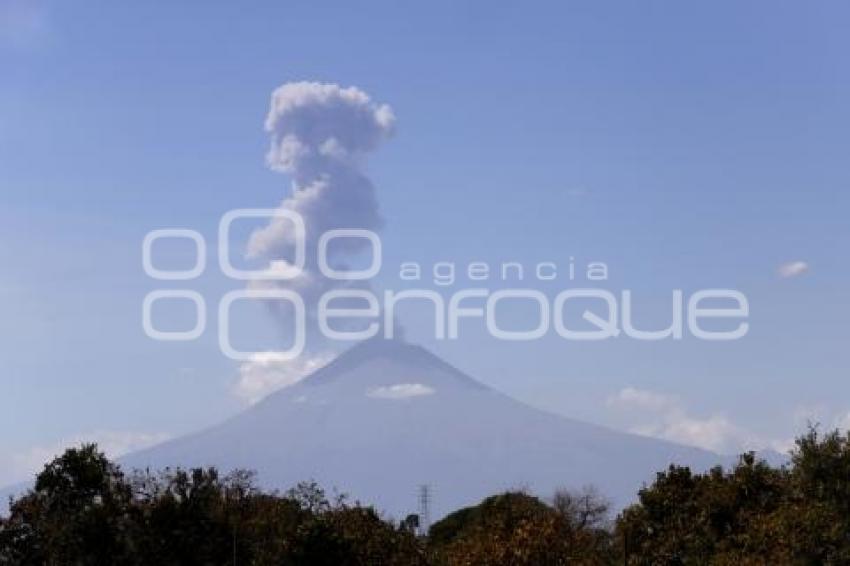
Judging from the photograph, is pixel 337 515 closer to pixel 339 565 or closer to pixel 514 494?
pixel 339 565

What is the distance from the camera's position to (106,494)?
231 ft

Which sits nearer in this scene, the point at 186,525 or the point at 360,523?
the point at 360,523

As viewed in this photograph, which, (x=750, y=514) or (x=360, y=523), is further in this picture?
(x=750, y=514)

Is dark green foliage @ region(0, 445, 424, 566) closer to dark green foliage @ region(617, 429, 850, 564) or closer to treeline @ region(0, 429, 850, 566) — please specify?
treeline @ region(0, 429, 850, 566)

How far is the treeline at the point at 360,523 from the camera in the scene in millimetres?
60719

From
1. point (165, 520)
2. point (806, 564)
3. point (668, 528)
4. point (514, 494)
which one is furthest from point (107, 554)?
point (514, 494)

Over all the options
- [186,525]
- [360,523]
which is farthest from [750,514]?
[186,525]

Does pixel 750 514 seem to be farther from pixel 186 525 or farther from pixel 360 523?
pixel 186 525

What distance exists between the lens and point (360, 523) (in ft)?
208

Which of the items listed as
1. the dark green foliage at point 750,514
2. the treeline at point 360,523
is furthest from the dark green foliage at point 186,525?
the dark green foliage at point 750,514

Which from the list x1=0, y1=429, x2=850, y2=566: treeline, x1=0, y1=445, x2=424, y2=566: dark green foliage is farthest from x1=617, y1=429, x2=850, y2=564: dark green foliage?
x1=0, y1=445, x2=424, y2=566: dark green foliage

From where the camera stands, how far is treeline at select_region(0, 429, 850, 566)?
2391 inches

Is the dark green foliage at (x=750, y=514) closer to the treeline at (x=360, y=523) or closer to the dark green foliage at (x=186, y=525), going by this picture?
the treeline at (x=360, y=523)

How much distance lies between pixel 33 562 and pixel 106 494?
699 cm
